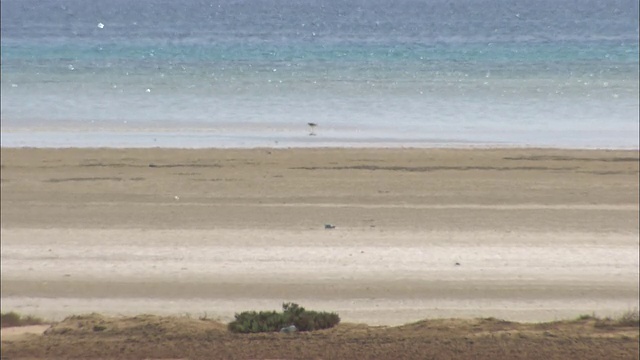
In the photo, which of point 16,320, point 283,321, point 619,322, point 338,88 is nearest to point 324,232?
point 16,320

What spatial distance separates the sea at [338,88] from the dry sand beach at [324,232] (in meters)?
2.13

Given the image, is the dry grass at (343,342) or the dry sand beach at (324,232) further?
the dry sand beach at (324,232)

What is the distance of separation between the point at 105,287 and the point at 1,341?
3.26 meters

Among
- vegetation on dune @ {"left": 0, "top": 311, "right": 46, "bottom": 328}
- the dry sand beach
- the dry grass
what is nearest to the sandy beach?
the dry sand beach

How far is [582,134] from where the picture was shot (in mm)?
21484

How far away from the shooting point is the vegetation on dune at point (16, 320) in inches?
399

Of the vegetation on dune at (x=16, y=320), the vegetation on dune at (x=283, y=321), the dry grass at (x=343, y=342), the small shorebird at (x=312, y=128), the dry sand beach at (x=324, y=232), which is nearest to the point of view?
the dry grass at (x=343, y=342)

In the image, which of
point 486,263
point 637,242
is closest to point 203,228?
point 486,263

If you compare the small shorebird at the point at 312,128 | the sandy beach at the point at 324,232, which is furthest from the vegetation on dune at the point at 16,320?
the small shorebird at the point at 312,128

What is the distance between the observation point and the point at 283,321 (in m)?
8.92

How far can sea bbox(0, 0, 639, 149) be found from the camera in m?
21.5

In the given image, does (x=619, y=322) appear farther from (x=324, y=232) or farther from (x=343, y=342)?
(x=324, y=232)

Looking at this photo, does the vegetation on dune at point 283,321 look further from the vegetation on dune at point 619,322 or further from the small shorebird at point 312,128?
the small shorebird at point 312,128

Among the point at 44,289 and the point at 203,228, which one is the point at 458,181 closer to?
the point at 203,228
